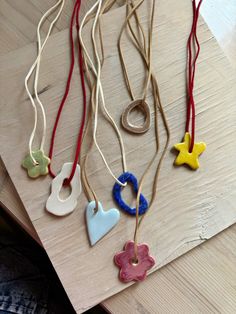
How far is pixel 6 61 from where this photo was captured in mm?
643

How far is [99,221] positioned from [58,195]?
7cm

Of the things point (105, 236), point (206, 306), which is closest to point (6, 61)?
point (105, 236)

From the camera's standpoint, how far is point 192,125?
61cm

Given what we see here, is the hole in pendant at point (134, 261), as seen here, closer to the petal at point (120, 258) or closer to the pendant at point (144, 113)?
the petal at point (120, 258)

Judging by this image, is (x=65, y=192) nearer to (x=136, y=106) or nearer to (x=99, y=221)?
(x=99, y=221)

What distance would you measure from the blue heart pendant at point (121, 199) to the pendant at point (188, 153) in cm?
7

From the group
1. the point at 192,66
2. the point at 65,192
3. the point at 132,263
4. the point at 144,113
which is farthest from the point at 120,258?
the point at 192,66

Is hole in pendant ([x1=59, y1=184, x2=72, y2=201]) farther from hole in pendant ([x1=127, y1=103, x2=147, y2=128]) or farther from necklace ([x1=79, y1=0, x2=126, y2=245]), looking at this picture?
hole in pendant ([x1=127, y1=103, x2=147, y2=128])

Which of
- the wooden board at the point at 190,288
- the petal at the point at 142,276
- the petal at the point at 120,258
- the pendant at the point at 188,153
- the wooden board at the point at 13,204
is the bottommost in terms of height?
the wooden board at the point at 190,288

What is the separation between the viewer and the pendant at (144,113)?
0.61 metres

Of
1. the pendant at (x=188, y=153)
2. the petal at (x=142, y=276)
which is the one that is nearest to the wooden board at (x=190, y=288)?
the petal at (x=142, y=276)

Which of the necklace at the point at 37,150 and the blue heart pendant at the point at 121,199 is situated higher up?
the necklace at the point at 37,150

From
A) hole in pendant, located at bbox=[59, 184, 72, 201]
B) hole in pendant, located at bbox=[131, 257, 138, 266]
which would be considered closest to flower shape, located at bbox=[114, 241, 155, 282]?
hole in pendant, located at bbox=[131, 257, 138, 266]

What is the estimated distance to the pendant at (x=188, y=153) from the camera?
0.59 m
